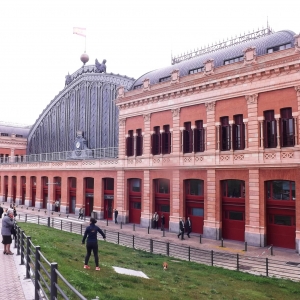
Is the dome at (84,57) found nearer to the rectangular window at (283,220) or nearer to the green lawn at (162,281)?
the rectangular window at (283,220)

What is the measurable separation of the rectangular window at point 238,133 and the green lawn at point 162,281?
498 inches

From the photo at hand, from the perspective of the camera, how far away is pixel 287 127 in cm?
2575

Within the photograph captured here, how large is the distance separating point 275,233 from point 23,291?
21.2 metres

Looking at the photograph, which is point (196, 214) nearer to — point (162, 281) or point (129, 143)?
point (129, 143)

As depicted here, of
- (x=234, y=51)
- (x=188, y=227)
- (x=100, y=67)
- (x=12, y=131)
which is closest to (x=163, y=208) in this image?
(x=188, y=227)

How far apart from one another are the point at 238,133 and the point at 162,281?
17783 mm

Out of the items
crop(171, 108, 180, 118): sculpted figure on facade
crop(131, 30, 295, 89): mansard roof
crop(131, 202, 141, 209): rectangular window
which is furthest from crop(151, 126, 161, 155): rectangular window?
crop(131, 202, 141, 209): rectangular window

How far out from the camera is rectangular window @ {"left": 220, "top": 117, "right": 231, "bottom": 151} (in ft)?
96.7

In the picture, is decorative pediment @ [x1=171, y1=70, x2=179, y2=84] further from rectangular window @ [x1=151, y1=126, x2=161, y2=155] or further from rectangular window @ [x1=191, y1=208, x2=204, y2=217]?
rectangular window @ [x1=191, y1=208, x2=204, y2=217]

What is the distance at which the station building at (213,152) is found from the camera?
25.8 metres

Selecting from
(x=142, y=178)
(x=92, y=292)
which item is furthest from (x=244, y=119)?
(x=92, y=292)

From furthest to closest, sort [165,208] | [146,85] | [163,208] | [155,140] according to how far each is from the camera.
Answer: [146,85] < [155,140] < [163,208] < [165,208]

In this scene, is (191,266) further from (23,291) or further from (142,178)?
(142,178)

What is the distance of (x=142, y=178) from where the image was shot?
36719 millimetres
